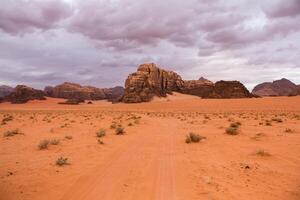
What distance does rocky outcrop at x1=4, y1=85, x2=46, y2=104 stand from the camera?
131 metres

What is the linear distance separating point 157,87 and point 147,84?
817 centimetres

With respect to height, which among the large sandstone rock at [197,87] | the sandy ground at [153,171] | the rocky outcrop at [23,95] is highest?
the large sandstone rock at [197,87]

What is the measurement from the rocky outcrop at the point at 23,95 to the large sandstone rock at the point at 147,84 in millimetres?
37081

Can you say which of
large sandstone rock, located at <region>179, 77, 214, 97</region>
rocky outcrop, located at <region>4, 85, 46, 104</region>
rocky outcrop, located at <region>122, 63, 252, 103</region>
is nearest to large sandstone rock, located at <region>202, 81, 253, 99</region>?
rocky outcrop, located at <region>122, 63, 252, 103</region>

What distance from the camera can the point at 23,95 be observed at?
13438 centimetres

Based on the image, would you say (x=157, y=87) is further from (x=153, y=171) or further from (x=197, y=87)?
(x=153, y=171)

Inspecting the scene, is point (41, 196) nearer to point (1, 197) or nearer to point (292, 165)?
point (1, 197)

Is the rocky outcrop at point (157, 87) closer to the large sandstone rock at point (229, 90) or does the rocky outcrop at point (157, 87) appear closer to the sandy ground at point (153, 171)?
the large sandstone rock at point (229, 90)

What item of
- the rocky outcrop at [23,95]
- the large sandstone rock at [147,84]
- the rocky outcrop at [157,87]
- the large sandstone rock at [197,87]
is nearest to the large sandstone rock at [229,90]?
the rocky outcrop at [157,87]

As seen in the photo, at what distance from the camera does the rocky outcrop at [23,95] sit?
5146 inches

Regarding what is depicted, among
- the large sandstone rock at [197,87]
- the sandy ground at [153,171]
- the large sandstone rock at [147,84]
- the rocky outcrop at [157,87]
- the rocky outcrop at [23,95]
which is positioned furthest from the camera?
the large sandstone rock at [197,87]

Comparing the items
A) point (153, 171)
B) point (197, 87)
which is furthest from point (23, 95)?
point (153, 171)

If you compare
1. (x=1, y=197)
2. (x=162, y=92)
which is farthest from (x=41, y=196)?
(x=162, y=92)

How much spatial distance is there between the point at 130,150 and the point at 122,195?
20.2ft
